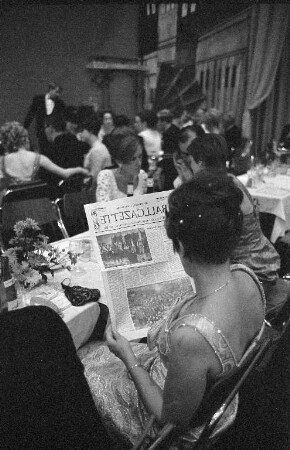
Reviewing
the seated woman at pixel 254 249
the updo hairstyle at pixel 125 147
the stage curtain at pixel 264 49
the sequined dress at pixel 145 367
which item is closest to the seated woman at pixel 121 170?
the updo hairstyle at pixel 125 147

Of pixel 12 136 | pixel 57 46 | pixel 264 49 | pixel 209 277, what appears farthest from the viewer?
pixel 57 46

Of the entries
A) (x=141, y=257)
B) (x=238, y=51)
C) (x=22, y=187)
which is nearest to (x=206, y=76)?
(x=238, y=51)

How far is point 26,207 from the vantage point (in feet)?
8.43

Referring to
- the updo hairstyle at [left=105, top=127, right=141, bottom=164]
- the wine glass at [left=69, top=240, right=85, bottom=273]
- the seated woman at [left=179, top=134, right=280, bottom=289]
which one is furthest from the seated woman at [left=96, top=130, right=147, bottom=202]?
the wine glass at [left=69, top=240, right=85, bottom=273]

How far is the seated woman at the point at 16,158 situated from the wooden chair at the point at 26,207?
0.54 m

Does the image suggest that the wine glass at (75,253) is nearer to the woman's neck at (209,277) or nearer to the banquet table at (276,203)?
the woman's neck at (209,277)

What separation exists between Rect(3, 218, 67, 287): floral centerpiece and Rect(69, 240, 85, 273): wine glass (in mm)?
157

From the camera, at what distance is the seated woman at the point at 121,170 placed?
2.61 m

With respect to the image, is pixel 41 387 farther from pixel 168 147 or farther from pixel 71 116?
pixel 168 147

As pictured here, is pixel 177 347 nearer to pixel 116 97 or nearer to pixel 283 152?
pixel 283 152

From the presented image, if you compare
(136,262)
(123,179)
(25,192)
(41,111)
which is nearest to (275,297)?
(136,262)

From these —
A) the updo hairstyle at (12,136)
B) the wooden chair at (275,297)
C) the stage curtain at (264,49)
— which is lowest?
the wooden chair at (275,297)

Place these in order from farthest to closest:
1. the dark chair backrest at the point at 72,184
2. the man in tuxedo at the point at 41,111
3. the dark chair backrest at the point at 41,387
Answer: the man in tuxedo at the point at 41,111, the dark chair backrest at the point at 72,184, the dark chair backrest at the point at 41,387

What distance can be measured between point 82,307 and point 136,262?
28 cm
